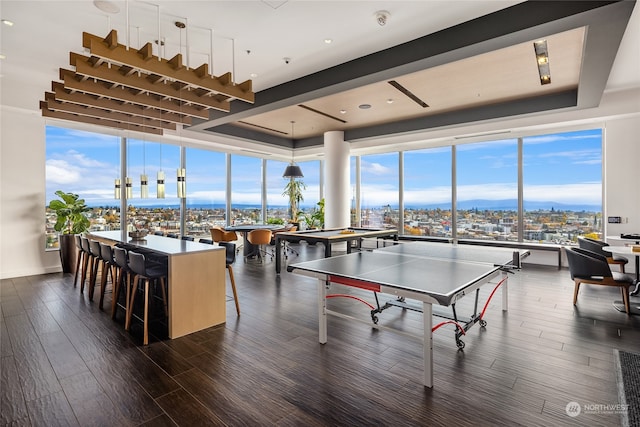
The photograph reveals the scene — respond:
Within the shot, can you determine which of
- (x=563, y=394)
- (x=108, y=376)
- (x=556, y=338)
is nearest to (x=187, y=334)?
(x=108, y=376)

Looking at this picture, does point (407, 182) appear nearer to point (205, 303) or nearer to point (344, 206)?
point (344, 206)

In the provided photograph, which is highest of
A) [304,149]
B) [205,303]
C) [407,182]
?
[304,149]

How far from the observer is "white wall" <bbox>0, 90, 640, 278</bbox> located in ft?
18.4

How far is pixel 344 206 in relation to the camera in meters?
8.34

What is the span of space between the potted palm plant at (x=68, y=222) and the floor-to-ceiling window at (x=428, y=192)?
7965mm

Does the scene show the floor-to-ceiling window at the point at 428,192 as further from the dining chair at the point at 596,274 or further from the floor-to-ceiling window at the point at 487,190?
the dining chair at the point at 596,274

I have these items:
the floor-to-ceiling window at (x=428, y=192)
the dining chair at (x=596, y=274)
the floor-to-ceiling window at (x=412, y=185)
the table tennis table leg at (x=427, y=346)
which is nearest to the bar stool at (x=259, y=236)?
the floor-to-ceiling window at (x=412, y=185)

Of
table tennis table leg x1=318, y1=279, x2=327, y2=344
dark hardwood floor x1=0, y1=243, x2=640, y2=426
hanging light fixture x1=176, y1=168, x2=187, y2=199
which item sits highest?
hanging light fixture x1=176, y1=168, x2=187, y2=199

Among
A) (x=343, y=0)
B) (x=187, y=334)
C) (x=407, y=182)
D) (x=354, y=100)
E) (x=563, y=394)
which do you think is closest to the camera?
(x=563, y=394)

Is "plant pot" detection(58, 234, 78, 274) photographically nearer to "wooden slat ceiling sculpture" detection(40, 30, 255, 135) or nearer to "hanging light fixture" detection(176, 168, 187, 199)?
Result: "wooden slat ceiling sculpture" detection(40, 30, 255, 135)

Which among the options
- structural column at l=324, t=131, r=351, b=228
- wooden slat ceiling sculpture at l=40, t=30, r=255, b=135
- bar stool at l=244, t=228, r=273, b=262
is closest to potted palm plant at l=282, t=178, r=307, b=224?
structural column at l=324, t=131, r=351, b=228

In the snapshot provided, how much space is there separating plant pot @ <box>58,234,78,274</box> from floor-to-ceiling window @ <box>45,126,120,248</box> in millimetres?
396

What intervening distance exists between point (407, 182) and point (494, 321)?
20.1 ft

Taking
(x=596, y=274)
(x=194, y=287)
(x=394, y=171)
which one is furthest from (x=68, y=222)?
(x=596, y=274)
